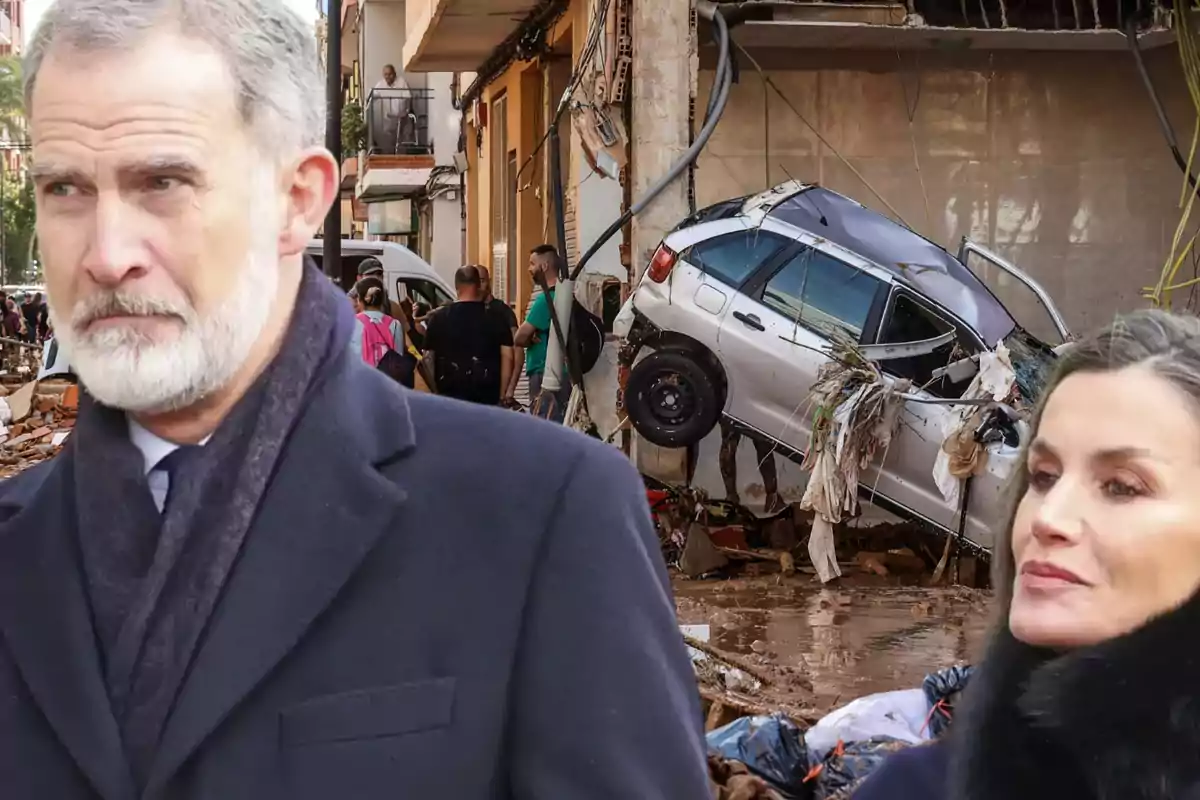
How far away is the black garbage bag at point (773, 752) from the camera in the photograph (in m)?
4.62

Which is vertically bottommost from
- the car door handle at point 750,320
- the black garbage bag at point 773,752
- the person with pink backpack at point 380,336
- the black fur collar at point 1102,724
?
the black garbage bag at point 773,752

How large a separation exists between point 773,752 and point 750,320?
5.82m

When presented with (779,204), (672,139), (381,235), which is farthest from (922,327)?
(381,235)

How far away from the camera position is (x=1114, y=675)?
1.86 meters

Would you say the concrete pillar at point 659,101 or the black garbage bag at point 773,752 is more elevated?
the concrete pillar at point 659,101

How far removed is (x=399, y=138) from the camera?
2653 centimetres

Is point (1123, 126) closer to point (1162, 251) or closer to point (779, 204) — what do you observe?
point (1162, 251)

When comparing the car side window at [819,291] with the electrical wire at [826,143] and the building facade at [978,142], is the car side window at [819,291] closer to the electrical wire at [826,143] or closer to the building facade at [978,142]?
the building facade at [978,142]

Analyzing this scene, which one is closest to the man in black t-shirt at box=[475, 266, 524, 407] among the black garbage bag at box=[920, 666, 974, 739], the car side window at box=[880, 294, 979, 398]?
the car side window at box=[880, 294, 979, 398]

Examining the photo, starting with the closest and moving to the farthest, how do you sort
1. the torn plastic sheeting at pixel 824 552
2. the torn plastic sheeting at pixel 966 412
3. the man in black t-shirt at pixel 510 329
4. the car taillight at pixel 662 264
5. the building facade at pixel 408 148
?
the torn plastic sheeting at pixel 966 412
the torn plastic sheeting at pixel 824 552
the car taillight at pixel 662 264
the man in black t-shirt at pixel 510 329
the building facade at pixel 408 148

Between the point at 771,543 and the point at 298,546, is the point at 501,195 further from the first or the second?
the point at 298,546

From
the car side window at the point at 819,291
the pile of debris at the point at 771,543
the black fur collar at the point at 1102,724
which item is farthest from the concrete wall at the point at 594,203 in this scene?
the black fur collar at the point at 1102,724

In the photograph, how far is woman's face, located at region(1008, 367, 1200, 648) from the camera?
6.28 ft

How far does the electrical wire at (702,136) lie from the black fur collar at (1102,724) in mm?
9265
